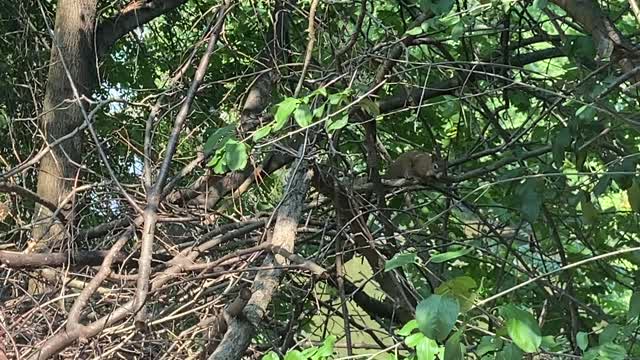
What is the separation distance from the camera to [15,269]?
2170mm

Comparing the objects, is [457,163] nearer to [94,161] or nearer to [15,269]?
[15,269]

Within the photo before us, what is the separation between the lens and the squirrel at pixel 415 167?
233 cm

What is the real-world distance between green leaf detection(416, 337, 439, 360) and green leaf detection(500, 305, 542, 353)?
99 mm

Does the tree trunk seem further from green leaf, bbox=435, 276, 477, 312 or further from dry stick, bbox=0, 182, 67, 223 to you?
green leaf, bbox=435, 276, 477, 312

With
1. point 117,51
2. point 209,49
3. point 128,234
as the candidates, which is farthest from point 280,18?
point 117,51

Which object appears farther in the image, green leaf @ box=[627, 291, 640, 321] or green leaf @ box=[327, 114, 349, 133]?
green leaf @ box=[327, 114, 349, 133]

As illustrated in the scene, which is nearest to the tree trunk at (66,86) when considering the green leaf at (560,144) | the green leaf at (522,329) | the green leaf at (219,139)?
the green leaf at (219,139)

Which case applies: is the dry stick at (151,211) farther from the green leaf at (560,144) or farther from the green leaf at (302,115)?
the green leaf at (560,144)

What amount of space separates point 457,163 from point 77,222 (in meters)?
1.29

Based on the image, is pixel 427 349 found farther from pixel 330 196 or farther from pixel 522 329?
pixel 330 196

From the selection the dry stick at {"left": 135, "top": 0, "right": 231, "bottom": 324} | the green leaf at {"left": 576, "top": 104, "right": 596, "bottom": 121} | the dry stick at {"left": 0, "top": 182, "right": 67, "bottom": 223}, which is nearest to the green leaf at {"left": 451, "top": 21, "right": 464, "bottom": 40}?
the green leaf at {"left": 576, "top": 104, "right": 596, "bottom": 121}

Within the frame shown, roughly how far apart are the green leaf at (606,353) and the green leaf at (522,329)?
117 millimetres


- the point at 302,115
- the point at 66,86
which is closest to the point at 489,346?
the point at 302,115

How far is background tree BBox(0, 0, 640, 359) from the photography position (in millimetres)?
1645
